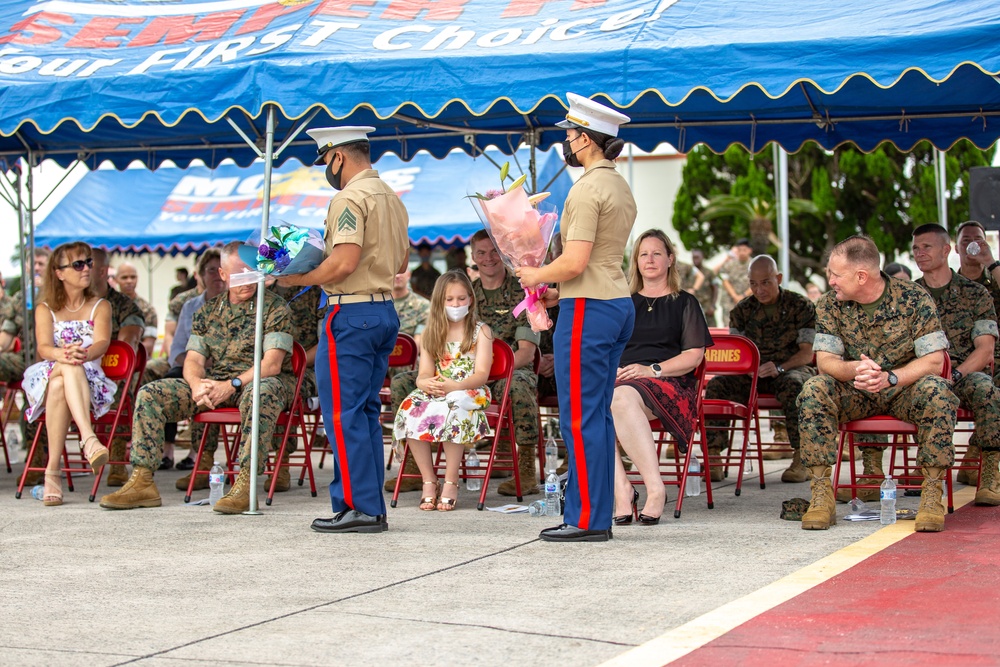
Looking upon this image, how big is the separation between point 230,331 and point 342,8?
7.05ft

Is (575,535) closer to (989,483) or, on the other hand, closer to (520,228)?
(520,228)

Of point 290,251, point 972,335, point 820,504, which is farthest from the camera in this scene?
point 972,335

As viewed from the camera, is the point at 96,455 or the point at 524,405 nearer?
the point at 96,455

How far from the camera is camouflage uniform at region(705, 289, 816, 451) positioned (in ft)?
28.2

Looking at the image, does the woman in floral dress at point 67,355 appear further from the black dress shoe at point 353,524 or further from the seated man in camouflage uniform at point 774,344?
the seated man in camouflage uniform at point 774,344

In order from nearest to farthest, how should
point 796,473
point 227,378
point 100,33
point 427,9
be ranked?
point 427,9 < point 227,378 < point 100,33 < point 796,473

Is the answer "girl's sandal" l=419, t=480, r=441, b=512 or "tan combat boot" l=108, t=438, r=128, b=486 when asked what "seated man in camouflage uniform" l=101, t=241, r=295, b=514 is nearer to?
"girl's sandal" l=419, t=480, r=441, b=512

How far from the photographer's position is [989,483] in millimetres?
7266

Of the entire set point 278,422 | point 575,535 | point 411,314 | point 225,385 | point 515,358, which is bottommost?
point 575,535

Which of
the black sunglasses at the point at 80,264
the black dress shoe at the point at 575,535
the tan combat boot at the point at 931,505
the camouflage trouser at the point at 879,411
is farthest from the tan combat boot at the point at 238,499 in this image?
the tan combat boot at the point at 931,505

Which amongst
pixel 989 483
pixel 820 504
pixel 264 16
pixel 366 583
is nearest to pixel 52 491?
pixel 264 16

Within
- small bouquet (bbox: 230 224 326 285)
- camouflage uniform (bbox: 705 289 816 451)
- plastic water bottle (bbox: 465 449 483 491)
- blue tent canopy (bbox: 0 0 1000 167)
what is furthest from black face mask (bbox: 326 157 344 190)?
camouflage uniform (bbox: 705 289 816 451)

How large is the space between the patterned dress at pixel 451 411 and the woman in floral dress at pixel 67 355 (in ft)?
6.68

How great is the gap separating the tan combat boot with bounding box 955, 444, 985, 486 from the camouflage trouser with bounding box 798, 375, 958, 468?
1420 mm
